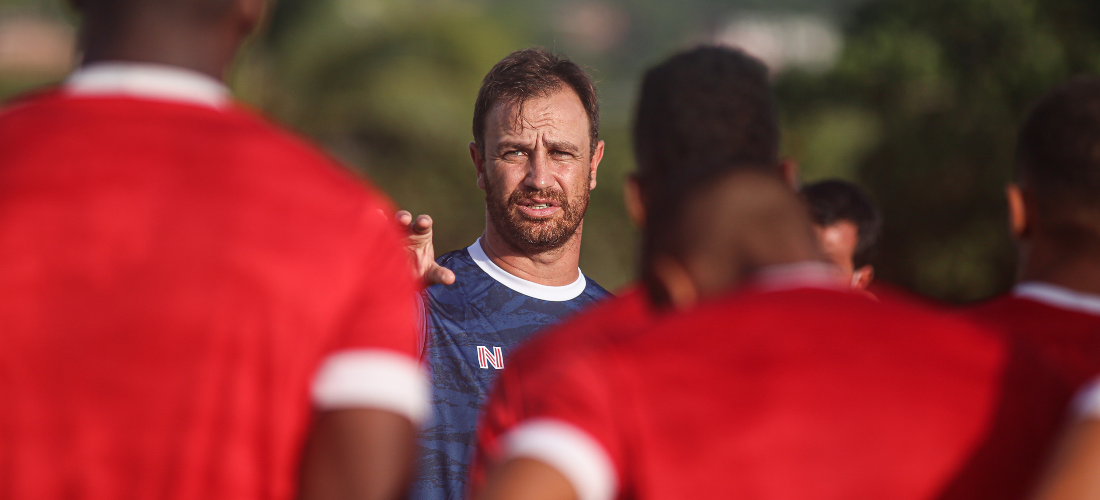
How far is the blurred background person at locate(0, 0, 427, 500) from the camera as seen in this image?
5.79 feet

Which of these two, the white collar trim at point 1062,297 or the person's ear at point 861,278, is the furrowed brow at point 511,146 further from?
the white collar trim at point 1062,297

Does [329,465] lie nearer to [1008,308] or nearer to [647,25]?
[1008,308]

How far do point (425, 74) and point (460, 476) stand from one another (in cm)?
1346

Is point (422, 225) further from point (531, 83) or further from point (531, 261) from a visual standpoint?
point (531, 83)

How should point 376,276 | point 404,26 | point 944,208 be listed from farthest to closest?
point 404,26 → point 944,208 → point 376,276

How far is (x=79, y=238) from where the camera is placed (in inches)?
70.0

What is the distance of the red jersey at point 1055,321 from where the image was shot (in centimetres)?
201

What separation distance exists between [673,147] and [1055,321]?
→ 0.78 meters

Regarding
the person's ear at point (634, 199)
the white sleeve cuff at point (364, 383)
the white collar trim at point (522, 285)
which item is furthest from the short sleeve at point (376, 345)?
the white collar trim at point (522, 285)

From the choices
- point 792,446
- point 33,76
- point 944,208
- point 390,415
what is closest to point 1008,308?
point 792,446

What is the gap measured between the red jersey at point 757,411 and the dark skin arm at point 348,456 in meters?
0.22

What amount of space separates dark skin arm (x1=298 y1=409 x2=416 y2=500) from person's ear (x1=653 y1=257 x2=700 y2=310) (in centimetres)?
51

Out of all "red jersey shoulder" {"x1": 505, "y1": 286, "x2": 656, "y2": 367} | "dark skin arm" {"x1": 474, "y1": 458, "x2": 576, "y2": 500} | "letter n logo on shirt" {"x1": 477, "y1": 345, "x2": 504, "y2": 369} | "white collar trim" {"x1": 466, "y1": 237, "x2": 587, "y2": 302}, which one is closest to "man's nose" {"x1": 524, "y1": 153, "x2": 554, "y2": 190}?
"white collar trim" {"x1": 466, "y1": 237, "x2": 587, "y2": 302}

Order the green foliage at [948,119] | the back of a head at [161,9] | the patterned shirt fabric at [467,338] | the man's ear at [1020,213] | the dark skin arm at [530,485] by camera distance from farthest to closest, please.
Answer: the green foliage at [948,119]
the patterned shirt fabric at [467,338]
the man's ear at [1020,213]
the back of a head at [161,9]
the dark skin arm at [530,485]
